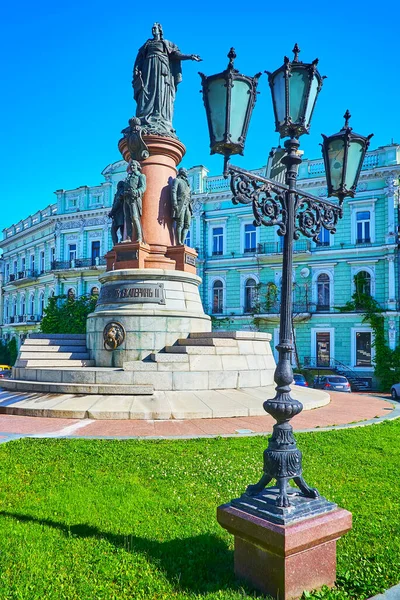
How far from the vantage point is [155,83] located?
15.7 meters

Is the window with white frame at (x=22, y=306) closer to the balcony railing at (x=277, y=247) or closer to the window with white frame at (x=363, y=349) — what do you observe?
the balcony railing at (x=277, y=247)

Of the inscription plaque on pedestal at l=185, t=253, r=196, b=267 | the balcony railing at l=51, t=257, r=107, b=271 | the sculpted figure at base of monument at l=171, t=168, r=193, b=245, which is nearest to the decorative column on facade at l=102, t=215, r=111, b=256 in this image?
the balcony railing at l=51, t=257, r=107, b=271

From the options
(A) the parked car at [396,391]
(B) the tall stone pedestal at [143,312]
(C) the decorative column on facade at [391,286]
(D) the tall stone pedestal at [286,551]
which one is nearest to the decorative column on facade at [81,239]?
(C) the decorative column on facade at [391,286]

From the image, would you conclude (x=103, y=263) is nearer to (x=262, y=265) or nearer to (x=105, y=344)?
(x=262, y=265)

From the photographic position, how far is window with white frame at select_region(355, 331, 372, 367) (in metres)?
32.7

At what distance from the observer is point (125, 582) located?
3.36m

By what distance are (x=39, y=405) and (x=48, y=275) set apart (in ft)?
130

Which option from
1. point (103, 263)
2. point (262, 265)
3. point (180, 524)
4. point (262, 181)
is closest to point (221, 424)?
point (180, 524)

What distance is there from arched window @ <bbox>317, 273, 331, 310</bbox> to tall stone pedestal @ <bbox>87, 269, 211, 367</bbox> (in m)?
21.7

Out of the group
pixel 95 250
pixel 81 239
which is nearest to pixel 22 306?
pixel 81 239

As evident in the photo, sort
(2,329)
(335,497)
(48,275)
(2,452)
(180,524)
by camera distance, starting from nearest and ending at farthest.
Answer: (180,524) < (335,497) < (2,452) < (48,275) < (2,329)

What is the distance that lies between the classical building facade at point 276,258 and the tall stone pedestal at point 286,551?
29638 millimetres

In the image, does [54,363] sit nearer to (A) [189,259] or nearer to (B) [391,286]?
→ (A) [189,259]

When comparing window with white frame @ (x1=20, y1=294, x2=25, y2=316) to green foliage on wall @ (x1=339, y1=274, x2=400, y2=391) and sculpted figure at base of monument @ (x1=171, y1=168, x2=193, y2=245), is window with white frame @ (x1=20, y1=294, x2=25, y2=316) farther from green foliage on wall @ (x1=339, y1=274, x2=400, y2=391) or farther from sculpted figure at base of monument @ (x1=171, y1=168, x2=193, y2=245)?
sculpted figure at base of monument @ (x1=171, y1=168, x2=193, y2=245)
